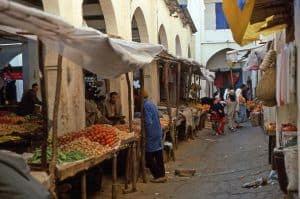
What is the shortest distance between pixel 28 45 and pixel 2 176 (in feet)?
46.6

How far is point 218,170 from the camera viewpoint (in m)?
11.8

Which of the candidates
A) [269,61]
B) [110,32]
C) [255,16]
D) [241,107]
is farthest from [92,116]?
[241,107]

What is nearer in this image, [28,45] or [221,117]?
[28,45]

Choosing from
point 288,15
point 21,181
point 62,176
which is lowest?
point 62,176

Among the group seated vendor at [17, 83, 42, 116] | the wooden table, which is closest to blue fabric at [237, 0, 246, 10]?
the wooden table

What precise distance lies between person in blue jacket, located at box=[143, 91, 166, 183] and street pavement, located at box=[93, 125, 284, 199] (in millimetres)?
286

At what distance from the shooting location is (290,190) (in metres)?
7.14

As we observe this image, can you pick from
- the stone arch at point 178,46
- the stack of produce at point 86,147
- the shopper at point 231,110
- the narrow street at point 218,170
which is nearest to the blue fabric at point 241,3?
the stack of produce at point 86,147

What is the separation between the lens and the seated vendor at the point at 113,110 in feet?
39.4

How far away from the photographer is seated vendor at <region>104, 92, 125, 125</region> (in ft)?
39.4

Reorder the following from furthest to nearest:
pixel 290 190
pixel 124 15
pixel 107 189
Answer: pixel 124 15 < pixel 107 189 < pixel 290 190

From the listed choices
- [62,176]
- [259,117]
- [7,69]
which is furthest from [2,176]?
[259,117]

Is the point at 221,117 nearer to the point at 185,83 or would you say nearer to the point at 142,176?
the point at 185,83

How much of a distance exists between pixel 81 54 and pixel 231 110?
16.1m
